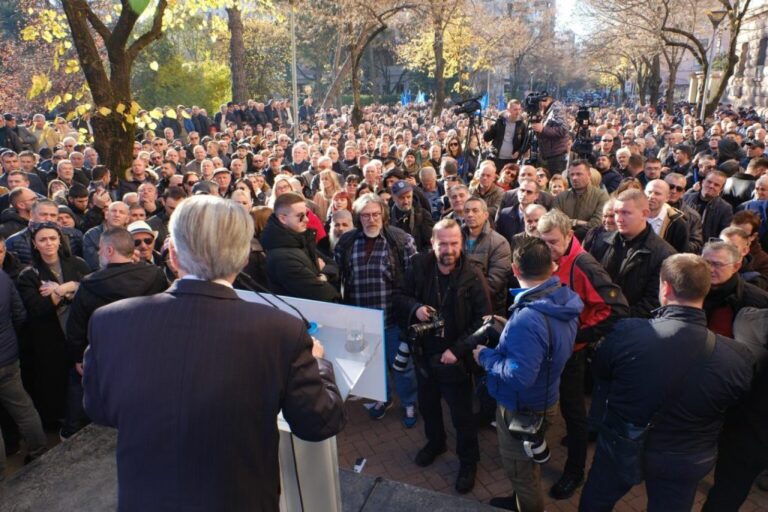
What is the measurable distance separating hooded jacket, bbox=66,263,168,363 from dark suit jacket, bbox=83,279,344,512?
2.06 m

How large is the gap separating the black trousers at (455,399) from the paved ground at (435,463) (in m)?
0.22

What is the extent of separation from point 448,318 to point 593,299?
91 cm

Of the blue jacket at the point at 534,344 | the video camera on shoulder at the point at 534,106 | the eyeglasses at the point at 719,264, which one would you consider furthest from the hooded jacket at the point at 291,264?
the video camera on shoulder at the point at 534,106

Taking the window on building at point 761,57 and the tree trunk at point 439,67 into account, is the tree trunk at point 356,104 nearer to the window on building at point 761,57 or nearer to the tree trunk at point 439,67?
the tree trunk at point 439,67

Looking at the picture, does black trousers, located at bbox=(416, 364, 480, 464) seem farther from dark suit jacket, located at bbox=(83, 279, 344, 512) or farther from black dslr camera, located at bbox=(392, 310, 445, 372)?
dark suit jacket, located at bbox=(83, 279, 344, 512)

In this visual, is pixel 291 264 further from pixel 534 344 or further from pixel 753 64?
pixel 753 64

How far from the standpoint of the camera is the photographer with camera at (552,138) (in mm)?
8141

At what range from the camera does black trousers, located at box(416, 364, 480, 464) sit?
11.7 ft

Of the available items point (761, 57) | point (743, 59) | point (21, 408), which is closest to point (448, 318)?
point (21, 408)

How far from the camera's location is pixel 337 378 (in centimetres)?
205

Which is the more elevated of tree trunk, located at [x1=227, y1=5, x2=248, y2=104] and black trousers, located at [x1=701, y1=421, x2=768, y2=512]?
tree trunk, located at [x1=227, y1=5, x2=248, y2=104]

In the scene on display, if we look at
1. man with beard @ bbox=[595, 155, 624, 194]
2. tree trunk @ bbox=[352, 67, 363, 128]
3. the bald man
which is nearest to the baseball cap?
the bald man

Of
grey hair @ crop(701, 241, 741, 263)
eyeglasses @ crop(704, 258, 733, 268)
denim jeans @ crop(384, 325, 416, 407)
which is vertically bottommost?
denim jeans @ crop(384, 325, 416, 407)

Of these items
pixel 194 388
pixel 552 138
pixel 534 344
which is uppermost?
pixel 552 138
